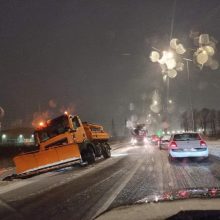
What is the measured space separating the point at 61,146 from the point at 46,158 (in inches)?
49.6

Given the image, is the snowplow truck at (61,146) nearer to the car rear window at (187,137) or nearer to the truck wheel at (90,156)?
the truck wheel at (90,156)

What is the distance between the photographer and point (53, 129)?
26.6 m

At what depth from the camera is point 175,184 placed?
1425 cm

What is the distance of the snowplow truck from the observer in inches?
893

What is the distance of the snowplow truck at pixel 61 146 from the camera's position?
22688 millimetres

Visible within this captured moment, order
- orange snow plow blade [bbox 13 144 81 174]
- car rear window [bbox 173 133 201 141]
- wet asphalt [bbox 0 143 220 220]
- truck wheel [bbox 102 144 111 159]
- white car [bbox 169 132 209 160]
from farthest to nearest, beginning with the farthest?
truck wheel [bbox 102 144 111 159] → car rear window [bbox 173 133 201 141] → white car [bbox 169 132 209 160] → orange snow plow blade [bbox 13 144 81 174] → wet asphalt [bbox 0 143 220 220]

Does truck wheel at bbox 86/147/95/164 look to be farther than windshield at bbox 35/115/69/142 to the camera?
Yes

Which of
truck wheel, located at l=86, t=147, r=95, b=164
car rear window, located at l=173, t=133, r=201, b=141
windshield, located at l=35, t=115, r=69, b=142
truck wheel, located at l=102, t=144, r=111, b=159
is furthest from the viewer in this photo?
truck wheel, located at l=102, t=144, r=111, b=159

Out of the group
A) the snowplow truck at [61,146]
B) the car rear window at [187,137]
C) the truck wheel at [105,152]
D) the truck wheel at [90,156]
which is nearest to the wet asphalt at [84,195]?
the snowplow truck at [61,146]

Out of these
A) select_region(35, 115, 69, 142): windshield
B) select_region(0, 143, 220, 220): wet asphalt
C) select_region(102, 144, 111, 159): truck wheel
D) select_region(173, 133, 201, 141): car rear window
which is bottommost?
select_region(0, 143, 220, 220): wet asphalt

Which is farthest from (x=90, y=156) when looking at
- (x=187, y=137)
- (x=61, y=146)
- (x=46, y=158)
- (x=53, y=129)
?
(x=187, y=137)

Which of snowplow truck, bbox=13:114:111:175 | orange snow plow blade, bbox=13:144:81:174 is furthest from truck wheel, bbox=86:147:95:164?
orange snow plow blade, bbox=13:144:81:174

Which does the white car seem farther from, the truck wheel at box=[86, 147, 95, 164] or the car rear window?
the truck wheel at box=[86, 147, 95, 164]

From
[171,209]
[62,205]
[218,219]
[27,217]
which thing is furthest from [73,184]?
[218,219]
